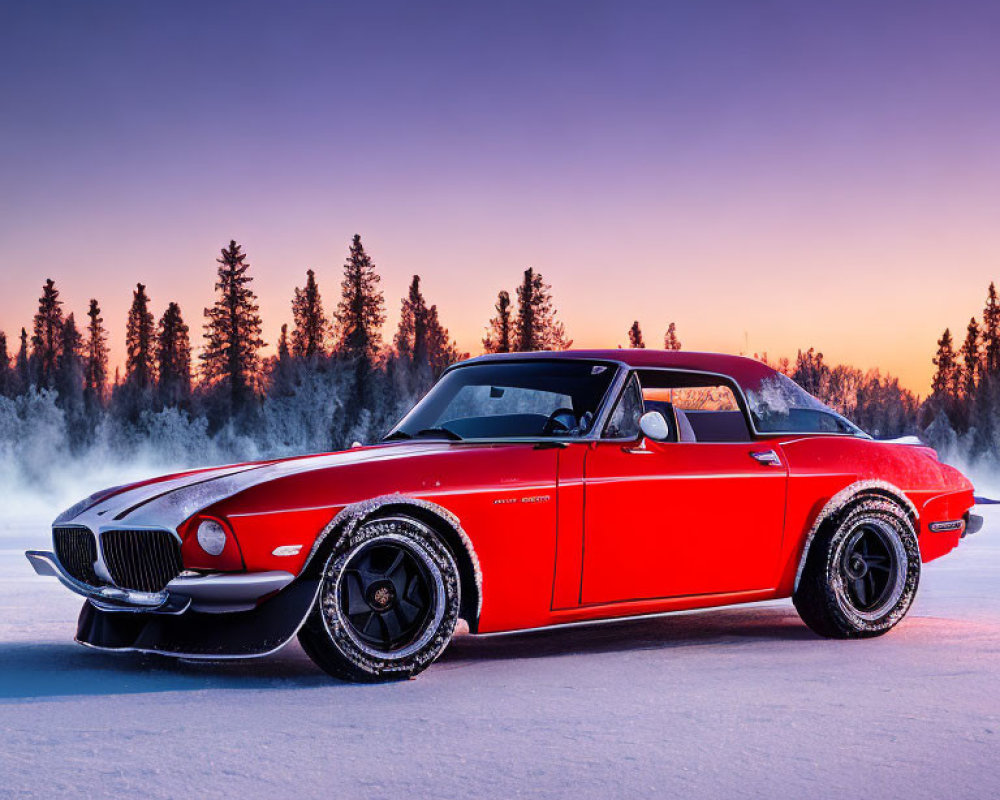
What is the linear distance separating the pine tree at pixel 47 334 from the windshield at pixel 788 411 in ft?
473


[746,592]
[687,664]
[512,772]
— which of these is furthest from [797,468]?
[512,772]

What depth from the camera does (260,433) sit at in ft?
266

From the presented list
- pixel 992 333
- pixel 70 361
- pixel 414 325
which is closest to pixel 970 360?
pixel 992 333

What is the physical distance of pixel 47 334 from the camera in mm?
147500

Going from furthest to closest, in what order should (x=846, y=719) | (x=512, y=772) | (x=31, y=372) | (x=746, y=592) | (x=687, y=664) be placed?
(x=31, y=372) → (x=746, y=592) → (x=687, y=664) → (x=846, y=719) → (x=512, y=772)

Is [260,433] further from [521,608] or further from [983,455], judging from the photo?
[521,608]

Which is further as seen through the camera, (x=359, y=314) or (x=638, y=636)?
(x=359, y=314)

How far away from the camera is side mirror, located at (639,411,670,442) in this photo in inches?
261

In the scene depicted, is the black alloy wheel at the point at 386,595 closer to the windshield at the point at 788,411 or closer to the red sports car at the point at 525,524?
the red sports car at the point at 525,524

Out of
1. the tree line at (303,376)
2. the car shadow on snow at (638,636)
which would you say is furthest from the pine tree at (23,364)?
the car shadow on snow at (638,636)

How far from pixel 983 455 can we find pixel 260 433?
1837 inches

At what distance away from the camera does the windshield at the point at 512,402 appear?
6.84 metres

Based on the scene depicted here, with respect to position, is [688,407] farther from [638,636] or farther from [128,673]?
[128,673]

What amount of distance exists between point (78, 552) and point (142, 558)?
624mm
